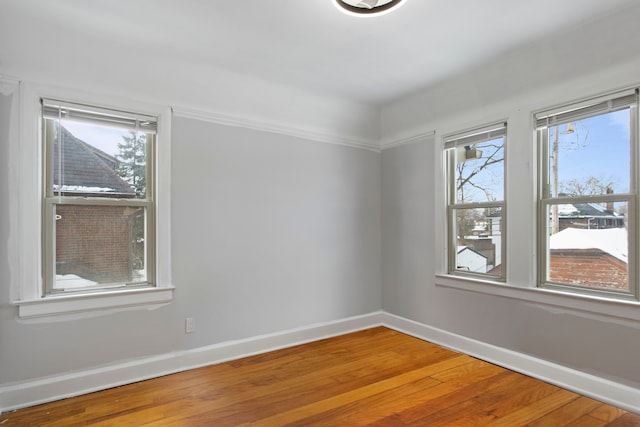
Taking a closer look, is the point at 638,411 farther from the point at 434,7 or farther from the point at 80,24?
the point at 80,24

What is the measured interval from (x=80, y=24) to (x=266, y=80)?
58.1 inches

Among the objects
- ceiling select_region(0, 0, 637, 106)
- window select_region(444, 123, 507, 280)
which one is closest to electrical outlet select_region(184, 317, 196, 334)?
ceiling select_region(0, 0, 637, 106)

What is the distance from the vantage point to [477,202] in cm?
339

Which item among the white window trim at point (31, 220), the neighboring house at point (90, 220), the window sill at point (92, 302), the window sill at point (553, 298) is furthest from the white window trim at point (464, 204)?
the white window trim at point (31, 220)

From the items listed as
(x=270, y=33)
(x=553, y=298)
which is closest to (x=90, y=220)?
(x=270, y=33)

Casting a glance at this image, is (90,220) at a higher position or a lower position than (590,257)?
higher

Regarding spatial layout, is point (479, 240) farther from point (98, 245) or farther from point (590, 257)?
point (98, 245)

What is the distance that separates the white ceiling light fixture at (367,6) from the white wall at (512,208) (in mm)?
1394

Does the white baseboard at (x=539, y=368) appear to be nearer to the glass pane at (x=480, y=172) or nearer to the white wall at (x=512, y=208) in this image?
the white wall at (x=512, y=208)

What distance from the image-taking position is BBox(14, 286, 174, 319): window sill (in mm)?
2451

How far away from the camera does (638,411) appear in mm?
2285

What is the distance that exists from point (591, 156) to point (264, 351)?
10.3ft

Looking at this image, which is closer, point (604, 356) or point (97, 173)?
point (604, 356)

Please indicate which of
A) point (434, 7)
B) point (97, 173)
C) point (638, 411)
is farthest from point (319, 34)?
point (638, 411)
